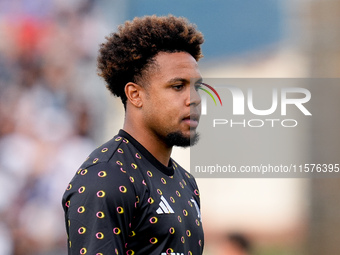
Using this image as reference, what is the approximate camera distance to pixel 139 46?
2.02 metres

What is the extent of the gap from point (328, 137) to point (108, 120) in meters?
1.54

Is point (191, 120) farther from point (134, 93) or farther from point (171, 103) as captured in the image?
point (134, 93)

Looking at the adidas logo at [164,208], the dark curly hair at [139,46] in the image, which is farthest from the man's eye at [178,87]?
the adidas logo at [164,208]

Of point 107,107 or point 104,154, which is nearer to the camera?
point 104,154

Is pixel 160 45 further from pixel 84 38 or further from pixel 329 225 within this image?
pixel 329 225

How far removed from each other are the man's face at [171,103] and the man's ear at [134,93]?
26 mm

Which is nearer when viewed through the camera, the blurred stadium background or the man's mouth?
the man's mouth

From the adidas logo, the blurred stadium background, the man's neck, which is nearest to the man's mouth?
the man's neck

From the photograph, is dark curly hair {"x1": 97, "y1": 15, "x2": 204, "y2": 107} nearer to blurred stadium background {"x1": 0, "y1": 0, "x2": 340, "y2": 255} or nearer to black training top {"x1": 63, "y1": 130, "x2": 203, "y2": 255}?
black training top {"x1": 63, "y1": 130, "x2": 203, "y2": 255}

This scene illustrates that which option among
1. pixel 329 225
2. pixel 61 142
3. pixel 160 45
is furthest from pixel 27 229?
pixel 160 45

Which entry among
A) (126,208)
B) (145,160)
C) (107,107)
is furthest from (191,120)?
(107,107)

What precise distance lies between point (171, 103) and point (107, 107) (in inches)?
89.7

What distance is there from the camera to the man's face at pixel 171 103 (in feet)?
6.33

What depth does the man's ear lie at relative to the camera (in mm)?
1974
